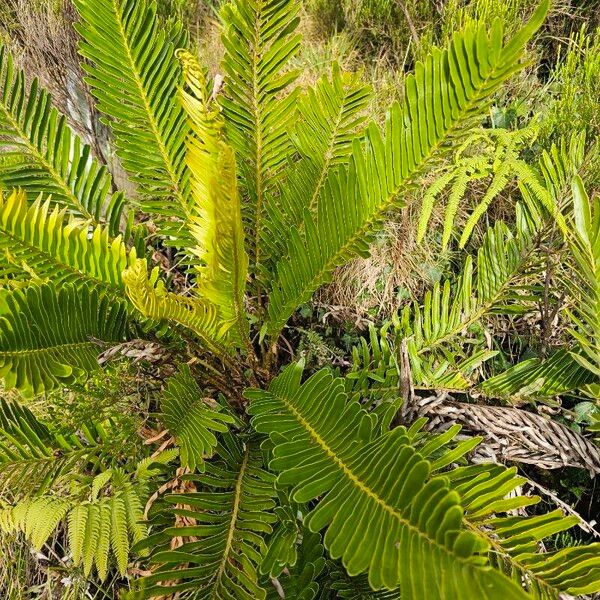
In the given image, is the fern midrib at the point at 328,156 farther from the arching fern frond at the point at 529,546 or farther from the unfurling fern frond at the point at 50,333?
the arching fern frond at the point at 529,546

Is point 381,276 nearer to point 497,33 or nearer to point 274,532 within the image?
point 274,532

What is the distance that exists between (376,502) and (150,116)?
1.00m

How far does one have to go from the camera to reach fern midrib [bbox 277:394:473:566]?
615 mm

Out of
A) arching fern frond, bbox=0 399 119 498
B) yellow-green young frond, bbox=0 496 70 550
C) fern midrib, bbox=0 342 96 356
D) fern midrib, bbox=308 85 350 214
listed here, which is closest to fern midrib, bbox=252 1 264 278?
fern midrib, bbox=308 85 350 214

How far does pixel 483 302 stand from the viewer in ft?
4.18

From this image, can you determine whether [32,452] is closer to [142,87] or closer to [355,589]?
[355,589]

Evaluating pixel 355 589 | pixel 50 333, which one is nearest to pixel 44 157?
pixel 50 333

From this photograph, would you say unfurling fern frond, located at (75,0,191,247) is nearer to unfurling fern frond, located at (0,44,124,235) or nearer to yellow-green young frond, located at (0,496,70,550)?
unfurling fern frond, located at (0,44,124,235)

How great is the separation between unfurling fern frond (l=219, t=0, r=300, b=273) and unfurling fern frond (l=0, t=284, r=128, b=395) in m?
0.43

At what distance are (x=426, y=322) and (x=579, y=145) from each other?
52cm

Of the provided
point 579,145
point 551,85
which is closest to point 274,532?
point 579,145

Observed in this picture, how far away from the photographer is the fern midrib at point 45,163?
1217 millimetres

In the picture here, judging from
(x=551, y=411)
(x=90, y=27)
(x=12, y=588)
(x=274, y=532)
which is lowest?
(x=12, y=588)

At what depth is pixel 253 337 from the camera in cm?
158
